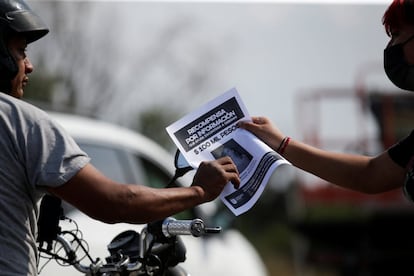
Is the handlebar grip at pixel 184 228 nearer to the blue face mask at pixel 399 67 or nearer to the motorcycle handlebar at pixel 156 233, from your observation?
the motorcycle handlebar at pixel 156 233

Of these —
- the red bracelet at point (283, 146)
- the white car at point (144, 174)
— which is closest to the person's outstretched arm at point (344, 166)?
the red bracelet at point (283, 146)

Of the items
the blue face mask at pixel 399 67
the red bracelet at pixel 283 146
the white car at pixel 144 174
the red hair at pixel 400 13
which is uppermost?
the red hair at pixel 400 13

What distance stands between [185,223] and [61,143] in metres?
0.55

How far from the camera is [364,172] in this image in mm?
3865

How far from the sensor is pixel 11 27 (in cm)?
303

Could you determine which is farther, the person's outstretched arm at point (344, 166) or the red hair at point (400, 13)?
the person's outstretched arm at point (344, 166)

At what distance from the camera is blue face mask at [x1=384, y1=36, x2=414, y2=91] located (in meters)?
3.57

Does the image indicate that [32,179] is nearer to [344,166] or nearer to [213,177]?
[213,177]

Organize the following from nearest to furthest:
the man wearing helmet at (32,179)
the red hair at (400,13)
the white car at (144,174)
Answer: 1. the man wearing helmet at (32,179)
2. the red hair at (400,13)
3. the white car at (144,174)

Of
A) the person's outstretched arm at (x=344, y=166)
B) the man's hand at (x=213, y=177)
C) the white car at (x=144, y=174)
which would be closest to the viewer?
the man's hand at (x=213, y=177)

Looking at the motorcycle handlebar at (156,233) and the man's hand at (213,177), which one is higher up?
the man's hand at (213,177)

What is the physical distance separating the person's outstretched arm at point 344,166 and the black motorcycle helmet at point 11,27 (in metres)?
1.03

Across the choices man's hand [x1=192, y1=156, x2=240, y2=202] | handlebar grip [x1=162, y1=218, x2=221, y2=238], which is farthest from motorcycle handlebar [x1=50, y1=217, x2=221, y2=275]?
man's hand [x1=192, y1=156, x2=240, y2=202]

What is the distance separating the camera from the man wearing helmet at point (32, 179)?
285cm
